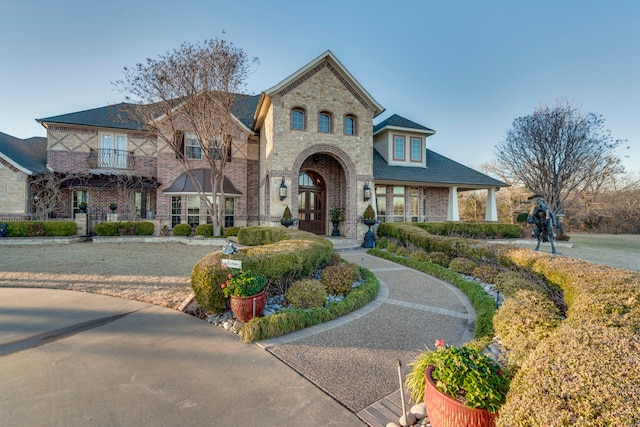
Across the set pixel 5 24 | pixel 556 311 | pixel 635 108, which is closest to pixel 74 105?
pixel 5 24

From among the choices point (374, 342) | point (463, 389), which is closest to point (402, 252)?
point (374, 342)

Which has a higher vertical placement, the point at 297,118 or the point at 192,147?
the point at 297,118

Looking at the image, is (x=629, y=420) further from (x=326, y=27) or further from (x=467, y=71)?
(x=467, y=71)

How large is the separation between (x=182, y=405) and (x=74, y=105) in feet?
77.0

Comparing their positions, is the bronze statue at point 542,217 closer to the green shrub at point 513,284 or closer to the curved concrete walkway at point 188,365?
the green shrub at point 513,284

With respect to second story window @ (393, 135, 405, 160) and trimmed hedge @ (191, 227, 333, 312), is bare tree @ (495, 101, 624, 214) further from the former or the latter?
trimmed hedge @ (191, 227, 333, 312)

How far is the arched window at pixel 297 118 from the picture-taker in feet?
47.1

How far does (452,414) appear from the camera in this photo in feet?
6.83

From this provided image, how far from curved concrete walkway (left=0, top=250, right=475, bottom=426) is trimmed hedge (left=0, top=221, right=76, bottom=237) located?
Result: 10.7 meters

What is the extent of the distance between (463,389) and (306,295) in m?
3.26

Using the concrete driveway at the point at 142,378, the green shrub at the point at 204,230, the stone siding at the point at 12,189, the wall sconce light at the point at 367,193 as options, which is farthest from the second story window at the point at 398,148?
the stone siding at the point at 12,189

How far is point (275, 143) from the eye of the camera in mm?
13617

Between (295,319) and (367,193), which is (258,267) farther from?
(367,193)

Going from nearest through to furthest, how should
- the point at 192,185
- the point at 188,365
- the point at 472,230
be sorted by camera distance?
the point at 188,365, the point at 472,230, the point at 192,185
